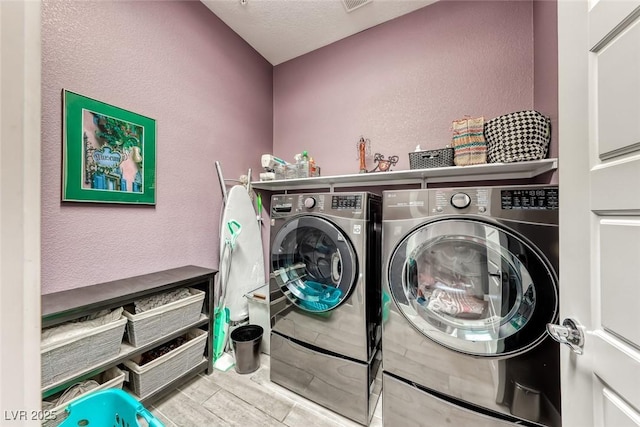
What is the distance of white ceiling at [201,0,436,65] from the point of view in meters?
1.82

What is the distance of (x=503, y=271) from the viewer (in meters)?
0.99

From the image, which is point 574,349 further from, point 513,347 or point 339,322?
point 339,322

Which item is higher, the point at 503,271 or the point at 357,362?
the point at 503,271

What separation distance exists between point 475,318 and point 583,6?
1142 mm

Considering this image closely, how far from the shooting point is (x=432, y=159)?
1545mm

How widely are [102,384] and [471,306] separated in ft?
6.16

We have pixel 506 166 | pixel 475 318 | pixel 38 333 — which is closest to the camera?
pixel 38 333

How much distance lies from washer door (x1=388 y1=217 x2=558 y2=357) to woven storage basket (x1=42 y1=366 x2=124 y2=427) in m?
1.54

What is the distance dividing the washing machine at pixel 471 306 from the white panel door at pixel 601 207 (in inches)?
10.5

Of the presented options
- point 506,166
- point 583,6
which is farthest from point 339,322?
point 583,6

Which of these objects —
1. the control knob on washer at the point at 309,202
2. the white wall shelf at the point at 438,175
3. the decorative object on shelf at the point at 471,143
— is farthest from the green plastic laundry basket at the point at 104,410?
the decorative object on shelf at the point at 471,143

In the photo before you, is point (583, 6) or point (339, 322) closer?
point (583, 6)

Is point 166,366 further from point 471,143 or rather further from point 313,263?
point 471,143

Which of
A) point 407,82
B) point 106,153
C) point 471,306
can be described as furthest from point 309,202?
point 407,82
